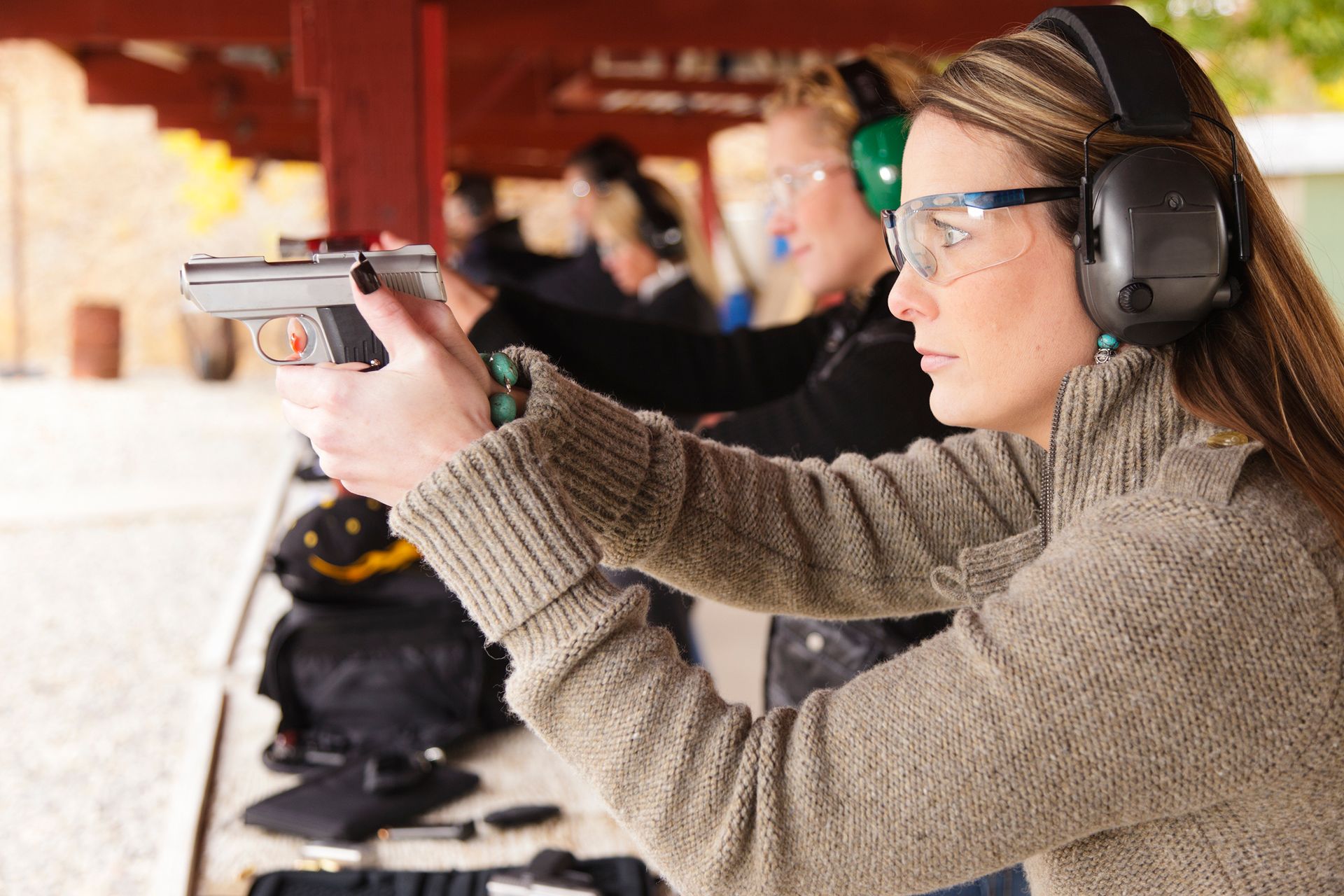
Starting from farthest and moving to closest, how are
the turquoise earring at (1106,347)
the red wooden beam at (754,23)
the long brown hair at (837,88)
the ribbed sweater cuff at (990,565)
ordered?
the red wooden beam at (754,23), the long brown hair at (837,88), the ribbed sweater cuff at (990,565), the turquoise earring at (1106,347)

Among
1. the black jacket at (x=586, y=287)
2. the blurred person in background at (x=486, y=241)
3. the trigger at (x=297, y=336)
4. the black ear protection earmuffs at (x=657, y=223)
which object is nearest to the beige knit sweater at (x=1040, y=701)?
the trigger at (x=297, y=336)

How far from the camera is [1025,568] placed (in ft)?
3.42

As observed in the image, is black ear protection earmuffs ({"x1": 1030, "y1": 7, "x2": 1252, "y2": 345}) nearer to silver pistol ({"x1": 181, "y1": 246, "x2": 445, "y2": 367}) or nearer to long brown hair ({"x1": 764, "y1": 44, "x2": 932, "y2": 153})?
silver pistol ({"x1": 181, "y1": 246, "x2": 445, "y2": 367})

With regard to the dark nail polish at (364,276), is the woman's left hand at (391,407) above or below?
below

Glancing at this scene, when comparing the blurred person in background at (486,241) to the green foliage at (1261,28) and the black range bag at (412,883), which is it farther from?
the green foliage at (1261,28)

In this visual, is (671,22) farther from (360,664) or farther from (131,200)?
(131,200)

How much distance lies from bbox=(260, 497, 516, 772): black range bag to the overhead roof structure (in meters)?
0.84

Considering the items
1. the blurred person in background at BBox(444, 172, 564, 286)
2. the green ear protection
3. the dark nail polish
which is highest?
the blurred person in background at BBox(444, 172, 564, 286)

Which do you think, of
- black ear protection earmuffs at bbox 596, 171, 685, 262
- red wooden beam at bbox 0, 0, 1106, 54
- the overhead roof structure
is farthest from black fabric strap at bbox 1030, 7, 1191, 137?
black ear protection earmuffs at bbox 596, 171, 685, 262

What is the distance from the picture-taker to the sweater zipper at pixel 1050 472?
3.77ft

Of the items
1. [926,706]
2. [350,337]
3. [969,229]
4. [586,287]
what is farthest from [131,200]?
[926,706]

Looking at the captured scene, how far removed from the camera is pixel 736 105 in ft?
31.3

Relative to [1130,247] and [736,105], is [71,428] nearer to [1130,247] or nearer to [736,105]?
[736,105]

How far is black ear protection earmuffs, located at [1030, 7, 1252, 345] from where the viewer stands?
3.61 ft
